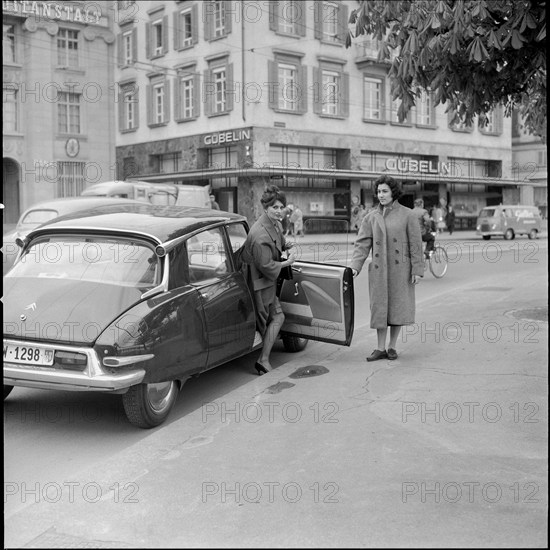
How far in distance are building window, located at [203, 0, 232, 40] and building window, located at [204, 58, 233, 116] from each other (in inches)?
51.5

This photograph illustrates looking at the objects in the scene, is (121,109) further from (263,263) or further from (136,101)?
(263,263)

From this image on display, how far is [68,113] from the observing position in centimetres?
4247

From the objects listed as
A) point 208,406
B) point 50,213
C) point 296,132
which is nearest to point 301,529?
point 208,406

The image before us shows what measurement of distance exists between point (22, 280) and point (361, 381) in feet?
9.79

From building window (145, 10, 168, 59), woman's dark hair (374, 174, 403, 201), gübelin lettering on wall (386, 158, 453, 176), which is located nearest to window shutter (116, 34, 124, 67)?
building window (145, 10, 168, 59)

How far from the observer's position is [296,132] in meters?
35.2

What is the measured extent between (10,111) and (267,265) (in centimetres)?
3731

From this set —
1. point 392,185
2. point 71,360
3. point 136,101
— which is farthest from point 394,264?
point 136,101

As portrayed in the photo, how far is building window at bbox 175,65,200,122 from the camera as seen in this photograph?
3756 cm

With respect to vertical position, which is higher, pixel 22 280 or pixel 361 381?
pixel 22 280

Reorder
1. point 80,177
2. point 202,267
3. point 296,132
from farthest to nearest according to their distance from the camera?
point 80,177 < point 296,132 < point 202,267

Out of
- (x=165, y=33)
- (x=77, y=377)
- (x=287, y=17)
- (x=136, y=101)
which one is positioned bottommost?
(x=77, y=377)

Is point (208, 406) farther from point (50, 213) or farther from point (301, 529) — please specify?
point (50, 213)

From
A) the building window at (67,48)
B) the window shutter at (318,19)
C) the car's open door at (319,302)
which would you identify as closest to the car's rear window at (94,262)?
the car's open door at (319,302)
